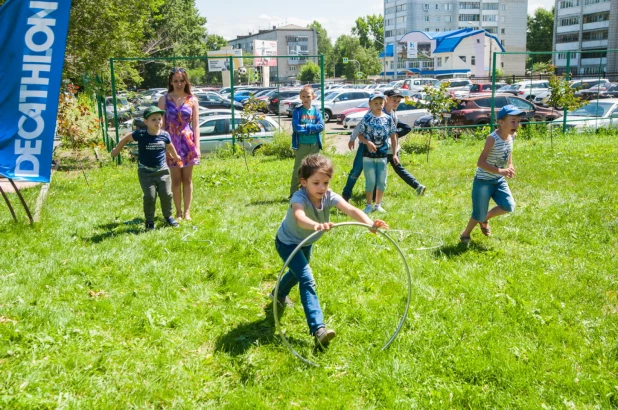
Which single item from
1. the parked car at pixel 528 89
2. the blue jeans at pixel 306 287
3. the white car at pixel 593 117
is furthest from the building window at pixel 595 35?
the blue jeans at pixel 306 287

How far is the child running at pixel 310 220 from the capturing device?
A: 163 inches

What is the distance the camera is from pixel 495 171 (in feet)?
20.7

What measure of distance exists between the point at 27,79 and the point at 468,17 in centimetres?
13979

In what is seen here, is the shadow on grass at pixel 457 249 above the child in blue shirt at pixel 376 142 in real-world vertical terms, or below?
below

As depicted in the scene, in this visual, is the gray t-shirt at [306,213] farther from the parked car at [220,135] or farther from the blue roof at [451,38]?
the blue roof at [451,38]

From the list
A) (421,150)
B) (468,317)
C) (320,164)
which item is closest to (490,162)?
(468,317)

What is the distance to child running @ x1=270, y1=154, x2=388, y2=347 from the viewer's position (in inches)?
163

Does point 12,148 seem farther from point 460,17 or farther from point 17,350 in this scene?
point 460,17

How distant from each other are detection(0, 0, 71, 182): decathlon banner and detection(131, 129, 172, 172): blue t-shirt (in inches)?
43.0

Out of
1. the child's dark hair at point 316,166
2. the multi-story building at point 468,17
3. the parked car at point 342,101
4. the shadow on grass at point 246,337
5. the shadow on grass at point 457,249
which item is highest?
the multi-story building at point 468,17

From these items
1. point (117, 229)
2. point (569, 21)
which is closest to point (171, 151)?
point (117, 229)

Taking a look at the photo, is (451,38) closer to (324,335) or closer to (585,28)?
(585,28)

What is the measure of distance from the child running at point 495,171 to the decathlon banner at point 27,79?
511cm

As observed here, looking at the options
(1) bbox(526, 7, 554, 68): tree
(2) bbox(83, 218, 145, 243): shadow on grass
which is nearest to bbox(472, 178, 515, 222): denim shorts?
(2) bbox(83, 218, 145, 243): shadow on grass
